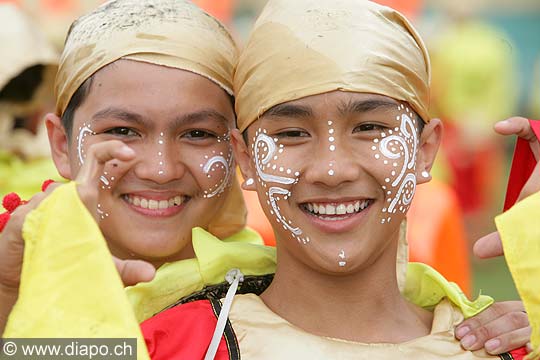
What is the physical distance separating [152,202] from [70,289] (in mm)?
1120

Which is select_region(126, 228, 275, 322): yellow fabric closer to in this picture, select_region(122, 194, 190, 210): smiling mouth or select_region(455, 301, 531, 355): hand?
select_region(122, 194, 190, 210): smiling mouth

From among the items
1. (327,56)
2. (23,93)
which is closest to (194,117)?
(327,56)

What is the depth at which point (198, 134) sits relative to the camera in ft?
12.5

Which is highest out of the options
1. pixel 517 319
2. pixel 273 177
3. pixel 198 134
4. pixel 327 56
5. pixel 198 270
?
pixel 327 56

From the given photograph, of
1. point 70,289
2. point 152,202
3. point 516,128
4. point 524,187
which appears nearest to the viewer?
point 70,289

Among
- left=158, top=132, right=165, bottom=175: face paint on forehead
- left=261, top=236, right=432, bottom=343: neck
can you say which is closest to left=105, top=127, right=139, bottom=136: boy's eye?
left=158, top=132, right=165, bottom=175: face paint on forehead

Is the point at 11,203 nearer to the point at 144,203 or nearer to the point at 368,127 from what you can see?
the point at 144,203

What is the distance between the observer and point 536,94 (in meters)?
17.7

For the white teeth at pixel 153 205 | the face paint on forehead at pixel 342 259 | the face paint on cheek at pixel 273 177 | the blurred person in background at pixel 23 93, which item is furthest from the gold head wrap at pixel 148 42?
the blurred person in background at pixel 23 93

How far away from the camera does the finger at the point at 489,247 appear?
2.89 m

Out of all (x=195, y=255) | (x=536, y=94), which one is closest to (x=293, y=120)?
(x=195, y=255)

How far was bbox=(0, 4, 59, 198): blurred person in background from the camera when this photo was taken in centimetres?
633

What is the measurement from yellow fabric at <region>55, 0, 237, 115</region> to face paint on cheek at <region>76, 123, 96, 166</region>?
15 cm

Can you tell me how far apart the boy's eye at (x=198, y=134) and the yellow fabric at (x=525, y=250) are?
4.30 ft
